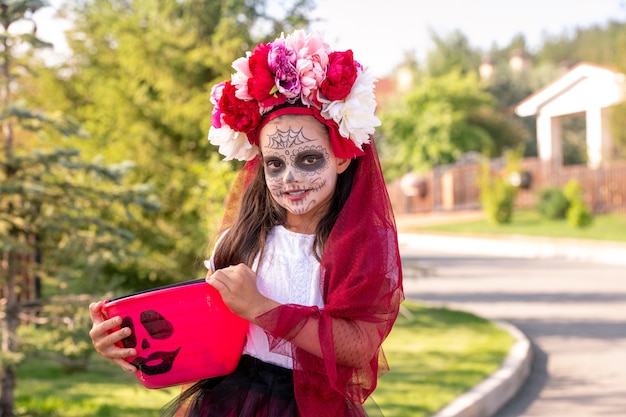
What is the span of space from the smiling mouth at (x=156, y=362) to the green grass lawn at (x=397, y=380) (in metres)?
2.75

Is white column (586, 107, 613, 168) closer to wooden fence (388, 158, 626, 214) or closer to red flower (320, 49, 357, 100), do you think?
wooden fence (388, 158, 626, 214)

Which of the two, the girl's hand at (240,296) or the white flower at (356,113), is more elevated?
the white flower at (356,113)

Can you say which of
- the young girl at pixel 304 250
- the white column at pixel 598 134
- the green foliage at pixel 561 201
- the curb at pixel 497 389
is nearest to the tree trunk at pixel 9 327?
the curb at pixel 497 389

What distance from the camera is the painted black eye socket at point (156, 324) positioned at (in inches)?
93.2

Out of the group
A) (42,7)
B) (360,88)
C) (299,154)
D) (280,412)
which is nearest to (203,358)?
(280,412)

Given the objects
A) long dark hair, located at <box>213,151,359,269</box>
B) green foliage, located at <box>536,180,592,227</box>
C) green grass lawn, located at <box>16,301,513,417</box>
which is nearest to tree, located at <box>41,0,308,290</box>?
green grass lawn, located at <box>16,301,513,417</box>

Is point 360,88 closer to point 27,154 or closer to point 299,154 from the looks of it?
point 299,154

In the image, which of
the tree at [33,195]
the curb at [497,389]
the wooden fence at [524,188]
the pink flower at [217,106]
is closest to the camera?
the pink flower at [217,106]

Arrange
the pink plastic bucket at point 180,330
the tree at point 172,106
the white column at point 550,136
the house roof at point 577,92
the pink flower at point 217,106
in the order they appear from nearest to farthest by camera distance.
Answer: the pink plastic bucket at point 180,330, the pink flower at point 217,106, the tree at point 172,106, the house roof at point 577,92, the white column at point 550,136

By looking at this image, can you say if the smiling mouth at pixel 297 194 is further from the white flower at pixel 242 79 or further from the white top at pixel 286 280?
the white flower at pixel 242 79

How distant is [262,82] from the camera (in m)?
2.43

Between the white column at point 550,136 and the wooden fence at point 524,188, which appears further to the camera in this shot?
the white column at point 550,136

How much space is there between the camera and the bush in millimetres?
24016

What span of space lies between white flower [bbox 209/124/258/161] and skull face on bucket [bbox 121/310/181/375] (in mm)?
518
